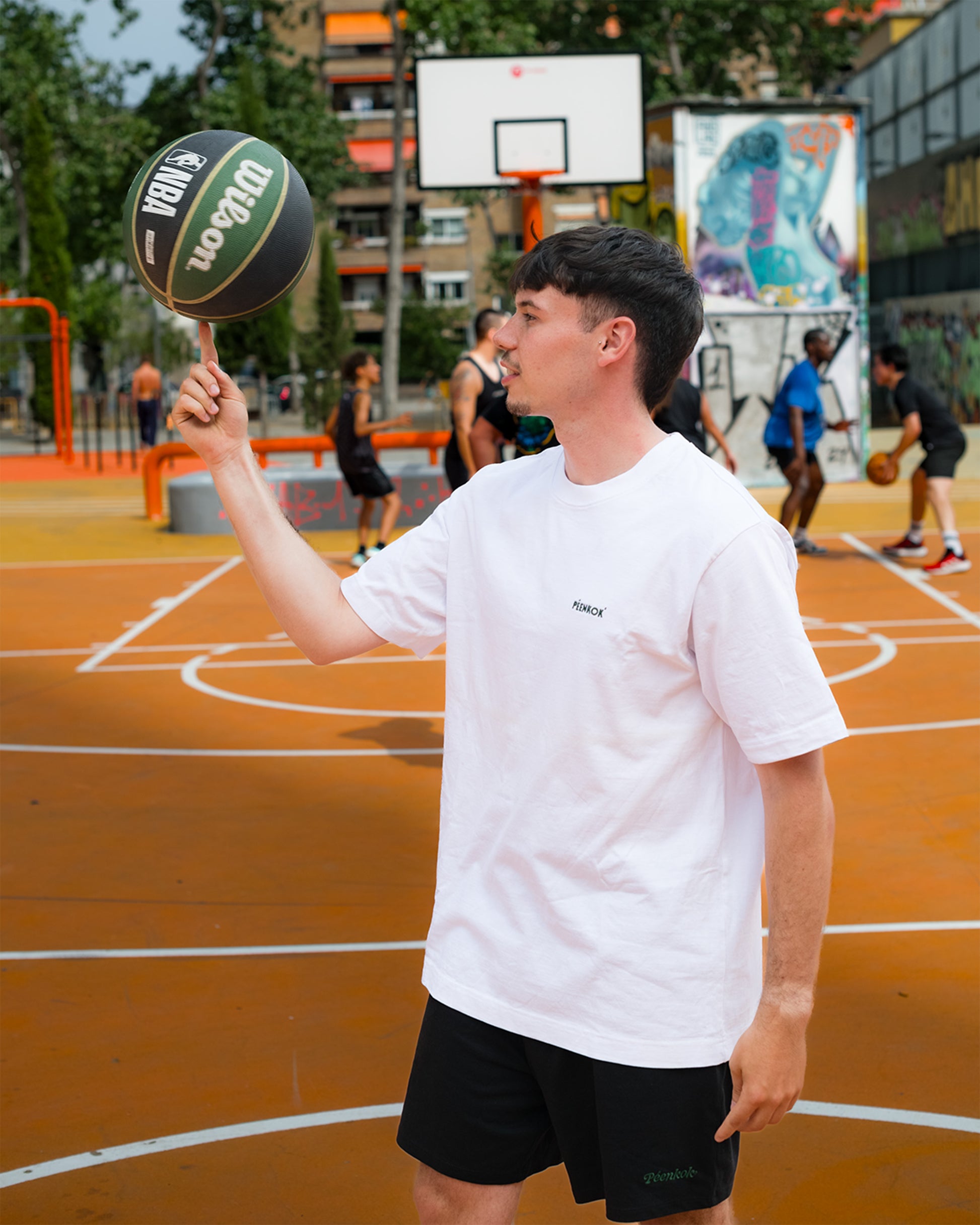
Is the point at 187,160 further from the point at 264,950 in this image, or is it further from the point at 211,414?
the point at 264,950

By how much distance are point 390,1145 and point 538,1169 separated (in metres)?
1.36

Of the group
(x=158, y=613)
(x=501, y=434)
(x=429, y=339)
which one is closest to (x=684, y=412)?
(x=501, y=434)

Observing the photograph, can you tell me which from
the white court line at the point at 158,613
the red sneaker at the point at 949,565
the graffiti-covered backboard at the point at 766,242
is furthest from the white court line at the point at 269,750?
the graffiti-covered backboard at the point at 766,242

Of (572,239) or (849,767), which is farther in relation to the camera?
(849,767)

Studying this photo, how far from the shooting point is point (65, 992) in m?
4.52

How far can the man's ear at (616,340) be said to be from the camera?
86.0 inches

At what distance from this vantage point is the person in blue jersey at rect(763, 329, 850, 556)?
12.9 metres

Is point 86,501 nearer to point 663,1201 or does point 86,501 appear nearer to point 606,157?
point 606,157

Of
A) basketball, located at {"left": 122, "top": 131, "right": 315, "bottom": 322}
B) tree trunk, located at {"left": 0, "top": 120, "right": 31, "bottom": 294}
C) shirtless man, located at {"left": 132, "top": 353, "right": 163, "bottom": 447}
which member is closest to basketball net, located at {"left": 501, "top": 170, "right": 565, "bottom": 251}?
basketball, located at {"left": 122, "top": 131, "right": 315, "bottom": 322}

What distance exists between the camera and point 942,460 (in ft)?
40.5

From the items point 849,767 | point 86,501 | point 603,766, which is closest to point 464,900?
point 603,766

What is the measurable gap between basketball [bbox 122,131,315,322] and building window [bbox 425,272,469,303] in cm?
6715

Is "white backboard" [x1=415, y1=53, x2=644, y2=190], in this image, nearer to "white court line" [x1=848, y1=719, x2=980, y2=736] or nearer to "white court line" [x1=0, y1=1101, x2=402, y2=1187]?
"white court line" [x1=848, y1=719, x2=980, y2=736]

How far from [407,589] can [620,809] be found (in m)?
0.55
